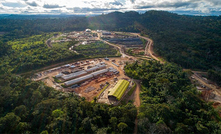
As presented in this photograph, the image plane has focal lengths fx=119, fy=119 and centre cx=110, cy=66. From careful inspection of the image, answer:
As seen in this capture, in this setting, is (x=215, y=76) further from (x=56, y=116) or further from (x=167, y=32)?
(x=167, y=32)

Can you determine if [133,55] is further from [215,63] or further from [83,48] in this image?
[215,63]

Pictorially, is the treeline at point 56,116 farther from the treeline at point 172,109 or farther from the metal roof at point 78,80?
the metal roof at point 78,80

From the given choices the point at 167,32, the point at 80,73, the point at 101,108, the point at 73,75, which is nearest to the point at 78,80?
the point at 73,75

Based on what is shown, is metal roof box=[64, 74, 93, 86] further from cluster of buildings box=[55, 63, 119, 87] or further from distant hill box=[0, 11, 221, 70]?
distant hill box=[0, 11, 221, 70]

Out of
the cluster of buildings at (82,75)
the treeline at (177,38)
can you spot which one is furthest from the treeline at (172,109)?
the treeline at (177,38)

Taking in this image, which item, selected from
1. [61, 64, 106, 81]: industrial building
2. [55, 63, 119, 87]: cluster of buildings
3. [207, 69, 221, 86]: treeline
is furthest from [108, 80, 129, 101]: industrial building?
[207, 69, 221, 86]: treeline
